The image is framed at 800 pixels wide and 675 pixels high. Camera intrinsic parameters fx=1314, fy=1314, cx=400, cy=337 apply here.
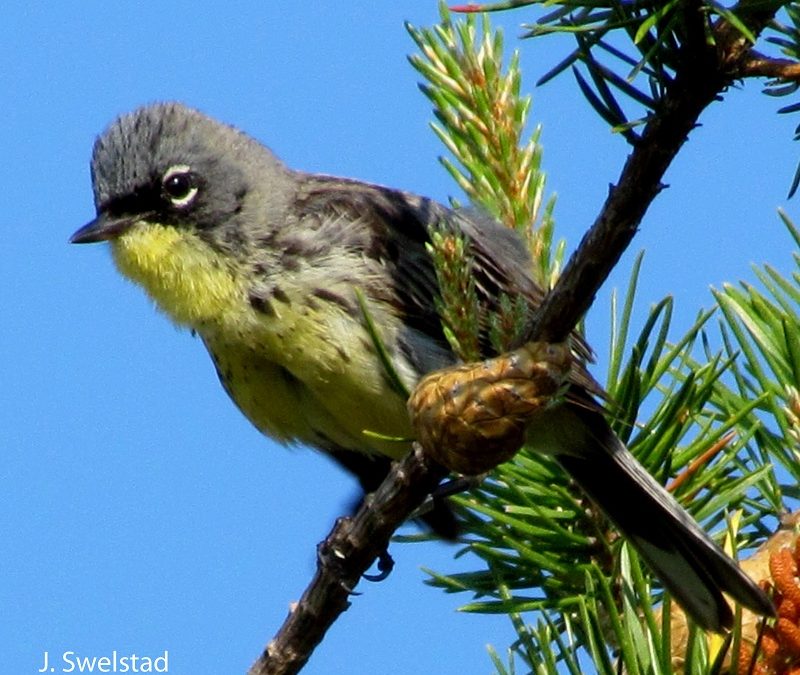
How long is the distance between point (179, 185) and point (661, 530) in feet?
6.48

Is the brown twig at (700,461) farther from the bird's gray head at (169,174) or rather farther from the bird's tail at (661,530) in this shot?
the bird's gray head at (169,174)

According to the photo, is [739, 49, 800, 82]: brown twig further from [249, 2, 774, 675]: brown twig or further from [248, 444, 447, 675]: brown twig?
[248, 444, 447, 675]: brown twig

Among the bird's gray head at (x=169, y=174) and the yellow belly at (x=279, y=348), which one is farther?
the bird's gray head at (x=169, y=174)

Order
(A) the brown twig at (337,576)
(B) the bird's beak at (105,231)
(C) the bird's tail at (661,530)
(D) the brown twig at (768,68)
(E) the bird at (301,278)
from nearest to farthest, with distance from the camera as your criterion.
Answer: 1. (D) the brown twig at (768,68)
2. (C) the bird's tail at (661,530)
3. (A) the brown twig at (337,576)
4. (E) the bird at (301,278)
5. (B) the bird's beak at (105,231)

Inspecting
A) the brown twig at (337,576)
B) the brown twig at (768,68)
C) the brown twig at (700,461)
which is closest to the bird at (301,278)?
the brown twig at (700,461)

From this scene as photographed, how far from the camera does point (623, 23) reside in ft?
5.36

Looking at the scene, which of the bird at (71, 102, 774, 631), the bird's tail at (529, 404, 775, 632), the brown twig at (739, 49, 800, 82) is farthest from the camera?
the bird at (71, 102, 774, 631)

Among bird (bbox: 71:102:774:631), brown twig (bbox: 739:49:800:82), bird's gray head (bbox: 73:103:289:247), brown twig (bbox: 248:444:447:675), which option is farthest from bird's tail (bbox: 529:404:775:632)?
bird's gray head (bbox: 73:103:289:247)

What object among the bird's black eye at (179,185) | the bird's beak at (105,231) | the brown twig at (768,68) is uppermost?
the bird's black eye at (179,185)

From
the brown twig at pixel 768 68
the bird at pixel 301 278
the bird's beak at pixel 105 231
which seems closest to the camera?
the brown twig at pixel 768 68

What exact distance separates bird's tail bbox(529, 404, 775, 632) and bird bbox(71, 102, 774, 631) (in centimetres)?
2

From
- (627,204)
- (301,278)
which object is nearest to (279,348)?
(301,278)

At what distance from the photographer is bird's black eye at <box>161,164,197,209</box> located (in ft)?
13.7

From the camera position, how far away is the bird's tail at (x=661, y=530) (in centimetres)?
237
